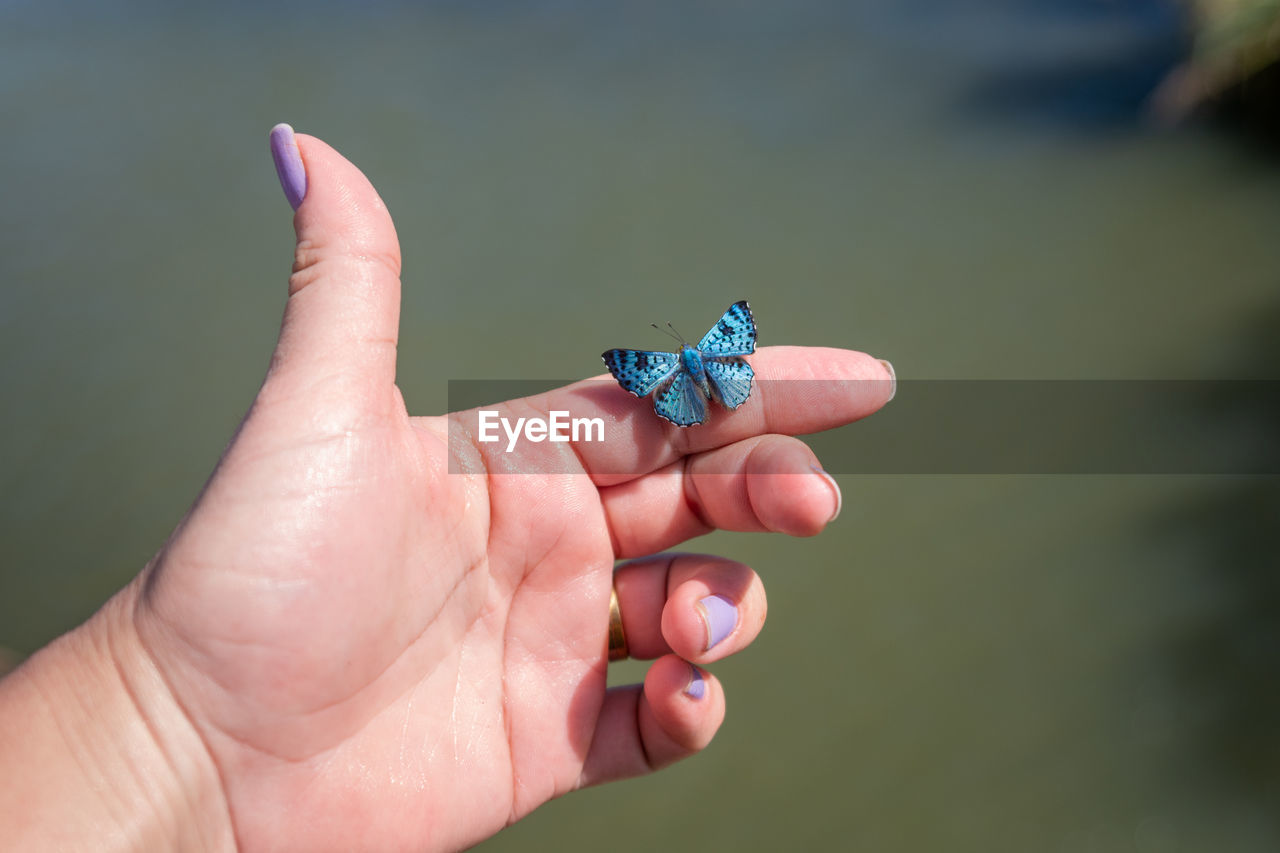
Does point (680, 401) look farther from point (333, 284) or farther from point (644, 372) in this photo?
point (333, 284)

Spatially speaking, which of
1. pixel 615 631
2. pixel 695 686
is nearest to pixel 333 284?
pixel 615 631

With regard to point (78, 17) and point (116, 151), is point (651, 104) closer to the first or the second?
point (116, 151)

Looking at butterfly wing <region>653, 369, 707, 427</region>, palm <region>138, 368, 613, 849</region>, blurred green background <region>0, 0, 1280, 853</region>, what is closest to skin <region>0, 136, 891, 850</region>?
palm <region>138, 368, 613, 849</region>

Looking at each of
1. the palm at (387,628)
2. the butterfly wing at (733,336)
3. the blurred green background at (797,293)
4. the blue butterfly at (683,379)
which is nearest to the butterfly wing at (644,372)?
the blue butterfly at (683,379)

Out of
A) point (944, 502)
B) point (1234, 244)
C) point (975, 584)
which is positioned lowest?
point (975, 584)

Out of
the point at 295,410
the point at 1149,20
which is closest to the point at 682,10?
the point at 1149,20

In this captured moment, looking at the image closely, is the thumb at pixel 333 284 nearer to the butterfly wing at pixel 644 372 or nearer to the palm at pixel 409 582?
the palm at pixel 409 582
